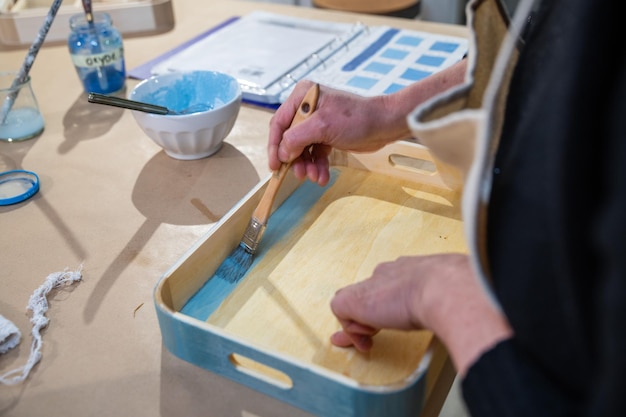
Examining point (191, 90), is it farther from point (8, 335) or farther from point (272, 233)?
point (8, 335)

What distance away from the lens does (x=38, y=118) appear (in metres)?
0.90

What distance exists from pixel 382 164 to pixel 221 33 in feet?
1.87

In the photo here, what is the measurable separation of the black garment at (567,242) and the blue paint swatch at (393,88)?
53 cm

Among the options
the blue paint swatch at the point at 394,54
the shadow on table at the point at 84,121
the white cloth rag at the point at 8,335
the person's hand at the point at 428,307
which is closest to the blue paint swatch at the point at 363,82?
the blue paint swatch at the point at 394,54

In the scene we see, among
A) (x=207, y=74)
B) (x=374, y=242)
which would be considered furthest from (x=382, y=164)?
(x=207, y=74)

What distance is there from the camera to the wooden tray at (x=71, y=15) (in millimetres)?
1166

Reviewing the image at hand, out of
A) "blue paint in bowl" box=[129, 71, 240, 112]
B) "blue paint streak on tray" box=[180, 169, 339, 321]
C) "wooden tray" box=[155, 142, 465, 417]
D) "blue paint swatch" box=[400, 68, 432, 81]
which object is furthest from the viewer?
"blue paint swatch" box=[400, 68, 432, 81]

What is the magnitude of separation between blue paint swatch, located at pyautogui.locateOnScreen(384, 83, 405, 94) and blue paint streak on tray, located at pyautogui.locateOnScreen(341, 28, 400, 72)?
3.7 inches

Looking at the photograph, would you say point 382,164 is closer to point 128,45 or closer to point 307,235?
point 307,235

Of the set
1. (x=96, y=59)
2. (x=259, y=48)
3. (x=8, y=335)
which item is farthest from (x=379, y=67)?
(x=8, y=335)

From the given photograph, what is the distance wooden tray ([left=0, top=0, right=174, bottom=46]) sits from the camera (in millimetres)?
1166

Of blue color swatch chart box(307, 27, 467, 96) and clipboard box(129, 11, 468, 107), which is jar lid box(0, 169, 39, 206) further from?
blue color swatch chart box(307, 27, 467, 96)

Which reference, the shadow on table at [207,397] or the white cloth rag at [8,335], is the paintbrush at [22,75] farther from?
the shadow on table at [207,397]

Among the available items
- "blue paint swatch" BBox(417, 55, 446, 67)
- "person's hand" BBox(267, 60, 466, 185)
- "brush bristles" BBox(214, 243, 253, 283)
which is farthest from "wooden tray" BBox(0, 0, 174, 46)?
"brush bristles" BBox(214, 243, 253, 283)
